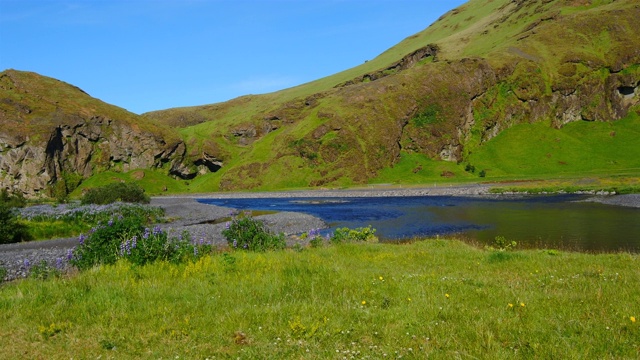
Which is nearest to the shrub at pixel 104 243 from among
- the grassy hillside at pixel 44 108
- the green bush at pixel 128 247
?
the green bush at pixel 128 247

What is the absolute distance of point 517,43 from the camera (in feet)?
635

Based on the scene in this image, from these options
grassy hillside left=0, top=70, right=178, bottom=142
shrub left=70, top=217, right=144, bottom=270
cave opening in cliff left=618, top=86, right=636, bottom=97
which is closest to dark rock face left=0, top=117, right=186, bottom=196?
grassy hillside left=0, top=70, right=178, bottom=142

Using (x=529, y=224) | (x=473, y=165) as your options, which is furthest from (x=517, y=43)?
(x=529, y=224)

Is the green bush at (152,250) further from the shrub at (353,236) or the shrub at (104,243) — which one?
the shrub at (353,236)

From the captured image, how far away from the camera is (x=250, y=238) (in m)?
21.7

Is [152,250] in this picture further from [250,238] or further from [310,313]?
[310,313]

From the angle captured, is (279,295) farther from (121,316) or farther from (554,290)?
(554,290)

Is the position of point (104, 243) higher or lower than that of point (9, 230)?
higher

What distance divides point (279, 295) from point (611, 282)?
9441mm

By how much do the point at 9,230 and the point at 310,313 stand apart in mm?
35797

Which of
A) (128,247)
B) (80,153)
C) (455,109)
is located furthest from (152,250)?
(80,153)

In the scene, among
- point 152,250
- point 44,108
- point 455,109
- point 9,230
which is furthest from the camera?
point 455,109

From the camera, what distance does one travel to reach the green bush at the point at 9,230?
33094 millimetres

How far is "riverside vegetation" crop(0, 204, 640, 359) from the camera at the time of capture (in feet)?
23.1
